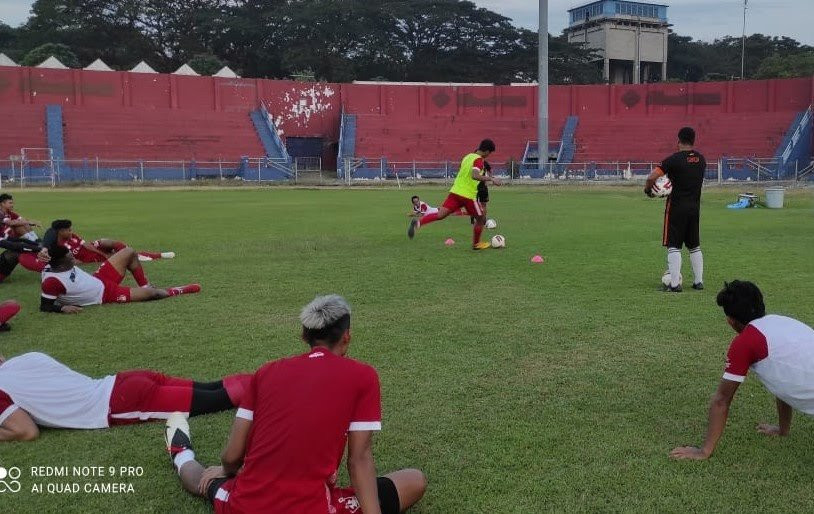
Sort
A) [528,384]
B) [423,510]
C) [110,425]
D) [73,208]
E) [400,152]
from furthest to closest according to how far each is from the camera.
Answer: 1. [400,152]
2. [73,208]
3. [528,384]
4. [110,425]
5. [423,510]

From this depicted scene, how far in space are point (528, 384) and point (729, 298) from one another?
5.57 ft

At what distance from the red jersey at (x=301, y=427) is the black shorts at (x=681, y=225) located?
6504mm

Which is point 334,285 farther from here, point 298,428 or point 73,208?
point 73,208

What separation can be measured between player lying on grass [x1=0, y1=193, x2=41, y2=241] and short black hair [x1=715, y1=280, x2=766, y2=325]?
371 inches

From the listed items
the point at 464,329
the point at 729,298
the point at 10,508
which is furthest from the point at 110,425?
the point at 729,298

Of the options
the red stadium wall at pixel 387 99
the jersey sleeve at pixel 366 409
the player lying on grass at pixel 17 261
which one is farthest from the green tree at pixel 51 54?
the jersey sleeve at pixel 366 409

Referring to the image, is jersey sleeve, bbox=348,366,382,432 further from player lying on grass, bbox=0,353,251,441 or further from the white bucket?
the white bucket

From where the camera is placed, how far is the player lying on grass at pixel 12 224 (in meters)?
9.98

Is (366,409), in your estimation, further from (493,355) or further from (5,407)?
(493,355)

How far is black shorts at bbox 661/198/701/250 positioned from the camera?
8367mm

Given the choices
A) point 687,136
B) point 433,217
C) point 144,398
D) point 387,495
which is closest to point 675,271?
point 687,136

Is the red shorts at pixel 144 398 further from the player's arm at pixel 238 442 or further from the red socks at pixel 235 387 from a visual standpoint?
the player's arm at pixel 238 442

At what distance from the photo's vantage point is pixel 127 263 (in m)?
8.38

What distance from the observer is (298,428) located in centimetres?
275
